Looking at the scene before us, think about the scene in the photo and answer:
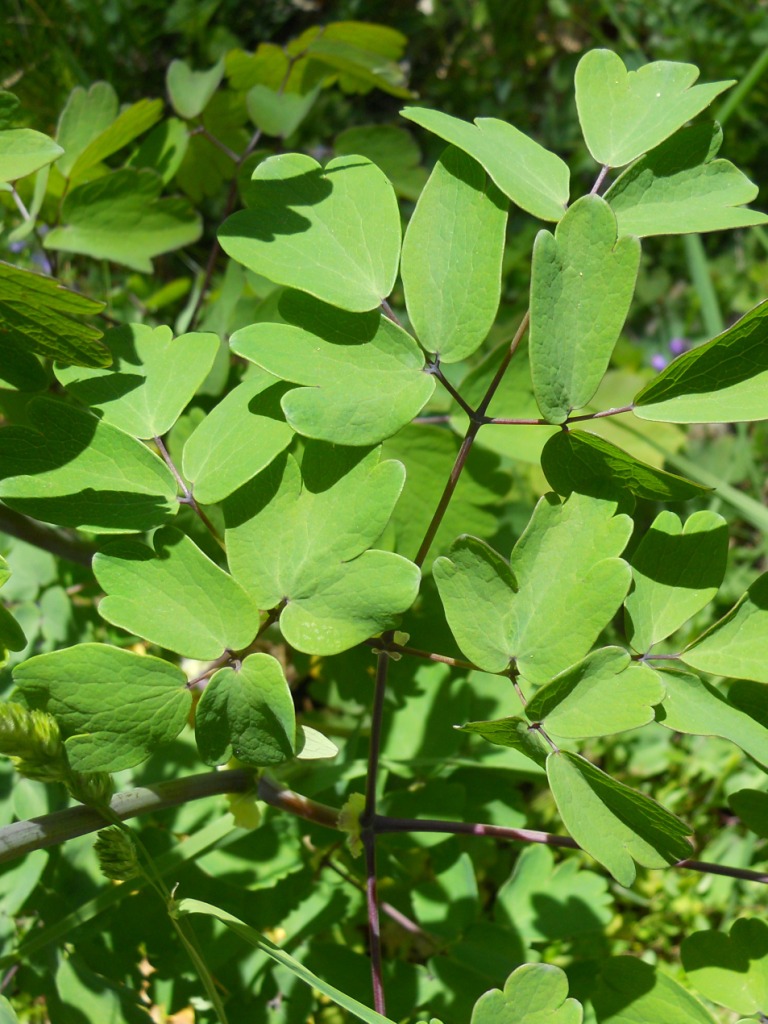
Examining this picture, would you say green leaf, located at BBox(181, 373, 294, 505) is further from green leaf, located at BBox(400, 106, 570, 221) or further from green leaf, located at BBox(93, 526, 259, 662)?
green leaf, located at BBox(400, 106, 570, 221)

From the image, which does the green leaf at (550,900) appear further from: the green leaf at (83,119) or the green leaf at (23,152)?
the green leaf at (83,119)

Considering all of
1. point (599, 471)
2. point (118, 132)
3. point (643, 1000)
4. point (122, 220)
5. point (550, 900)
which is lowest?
point (550, 900)

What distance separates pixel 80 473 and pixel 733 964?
83 cm

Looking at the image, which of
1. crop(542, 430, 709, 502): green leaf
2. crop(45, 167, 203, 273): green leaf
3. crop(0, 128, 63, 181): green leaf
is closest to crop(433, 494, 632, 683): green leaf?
crop(542, 430, 709, 502): green leaf

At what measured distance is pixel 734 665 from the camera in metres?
0.82

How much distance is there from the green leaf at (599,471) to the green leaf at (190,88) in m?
0.94

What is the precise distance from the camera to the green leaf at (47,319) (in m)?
0.71

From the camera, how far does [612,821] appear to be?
2.47ft

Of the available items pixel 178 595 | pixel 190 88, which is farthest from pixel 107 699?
pixel 190 88

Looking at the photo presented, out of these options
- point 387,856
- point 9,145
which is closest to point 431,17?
point 9,145

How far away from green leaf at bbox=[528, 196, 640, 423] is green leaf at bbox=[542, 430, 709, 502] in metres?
0.04

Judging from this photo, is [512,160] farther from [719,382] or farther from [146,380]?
[146,380]

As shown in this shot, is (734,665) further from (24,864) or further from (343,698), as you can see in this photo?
(24,864)

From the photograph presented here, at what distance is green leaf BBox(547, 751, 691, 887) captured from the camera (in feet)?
2.38
